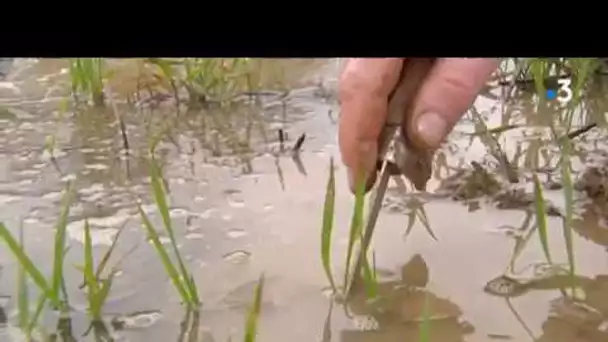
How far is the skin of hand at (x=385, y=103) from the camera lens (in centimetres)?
77

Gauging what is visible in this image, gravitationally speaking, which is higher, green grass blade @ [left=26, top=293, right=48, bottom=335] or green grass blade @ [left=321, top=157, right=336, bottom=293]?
green grass blade @ [left=321, top=157, right=336, bottom=293]

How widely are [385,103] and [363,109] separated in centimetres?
2

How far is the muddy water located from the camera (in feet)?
2.96

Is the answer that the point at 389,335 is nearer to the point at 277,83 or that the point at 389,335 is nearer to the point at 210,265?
the point at 210,265

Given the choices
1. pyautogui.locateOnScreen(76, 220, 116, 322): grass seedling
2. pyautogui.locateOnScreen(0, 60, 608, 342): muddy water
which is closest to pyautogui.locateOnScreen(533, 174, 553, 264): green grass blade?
pyautogui.locateOnScreen(0, 60, 608, 342): muddy water

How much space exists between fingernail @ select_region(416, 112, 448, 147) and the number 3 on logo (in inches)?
24.8

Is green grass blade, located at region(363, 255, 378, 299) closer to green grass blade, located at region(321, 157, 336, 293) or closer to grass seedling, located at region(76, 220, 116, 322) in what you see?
green grass blade, located at region(321, 157, 336, 293)

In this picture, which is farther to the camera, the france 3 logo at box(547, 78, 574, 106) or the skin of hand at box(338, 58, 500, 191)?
the france 3 logo at box(547, 78, 574, 106)

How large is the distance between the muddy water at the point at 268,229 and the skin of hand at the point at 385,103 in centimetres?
4

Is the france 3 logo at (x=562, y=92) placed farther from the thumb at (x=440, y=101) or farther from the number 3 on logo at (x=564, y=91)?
the thumb at (x=440, y=101)

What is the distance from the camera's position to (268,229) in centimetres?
105

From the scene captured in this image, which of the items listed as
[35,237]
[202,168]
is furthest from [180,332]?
[202,168]

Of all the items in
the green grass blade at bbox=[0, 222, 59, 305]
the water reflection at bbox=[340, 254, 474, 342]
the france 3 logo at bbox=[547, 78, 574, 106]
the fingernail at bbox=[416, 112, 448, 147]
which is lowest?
the water reflection at bbox=[340, 254, 474, 342]

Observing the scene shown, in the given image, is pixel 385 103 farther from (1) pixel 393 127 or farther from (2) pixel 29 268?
(2) pixel 29 268
